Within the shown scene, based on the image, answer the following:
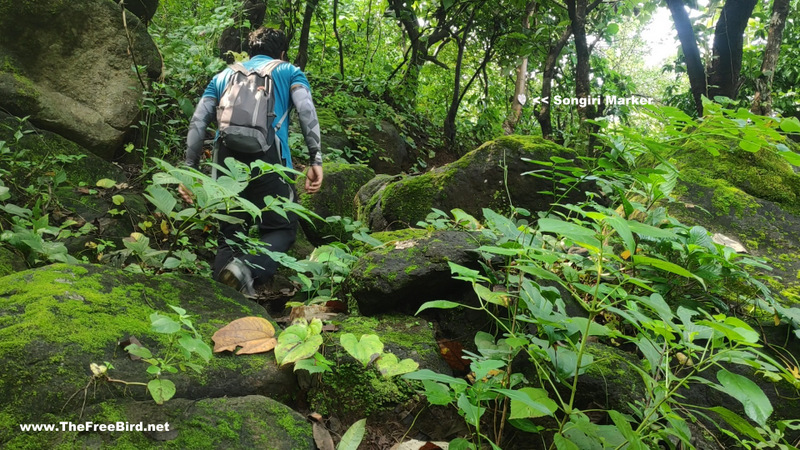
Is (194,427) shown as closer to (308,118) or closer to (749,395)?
(749,395)

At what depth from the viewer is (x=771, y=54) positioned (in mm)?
5477

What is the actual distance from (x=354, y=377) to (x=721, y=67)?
18.6ft

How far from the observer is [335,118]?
26.4 ft

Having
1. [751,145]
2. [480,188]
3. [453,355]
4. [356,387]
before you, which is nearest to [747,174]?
[480,188]

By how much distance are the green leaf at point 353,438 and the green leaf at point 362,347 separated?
0.68 feet

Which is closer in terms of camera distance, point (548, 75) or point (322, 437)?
point (322, 437)

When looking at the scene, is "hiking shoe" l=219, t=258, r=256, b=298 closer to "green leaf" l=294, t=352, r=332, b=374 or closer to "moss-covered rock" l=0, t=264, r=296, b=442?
"moss-covered rock" l=0, t=264, r=296, b=442

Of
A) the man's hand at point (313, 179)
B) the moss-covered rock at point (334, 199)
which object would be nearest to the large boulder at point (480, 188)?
the man's hand at point (313, 179)

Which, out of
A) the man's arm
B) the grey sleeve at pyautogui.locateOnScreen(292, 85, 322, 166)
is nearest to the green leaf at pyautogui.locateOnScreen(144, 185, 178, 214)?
the man's arm

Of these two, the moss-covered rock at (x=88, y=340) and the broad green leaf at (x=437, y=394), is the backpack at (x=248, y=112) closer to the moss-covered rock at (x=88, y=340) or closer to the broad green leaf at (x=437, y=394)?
the moss-covered rock at (x=88, y=340)

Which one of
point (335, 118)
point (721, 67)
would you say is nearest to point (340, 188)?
point (335, 118)

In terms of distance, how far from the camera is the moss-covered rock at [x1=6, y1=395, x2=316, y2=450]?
1277 millimetres

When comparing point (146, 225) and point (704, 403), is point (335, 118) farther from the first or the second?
point (704, 403)

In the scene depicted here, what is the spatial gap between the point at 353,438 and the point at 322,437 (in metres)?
0.14
